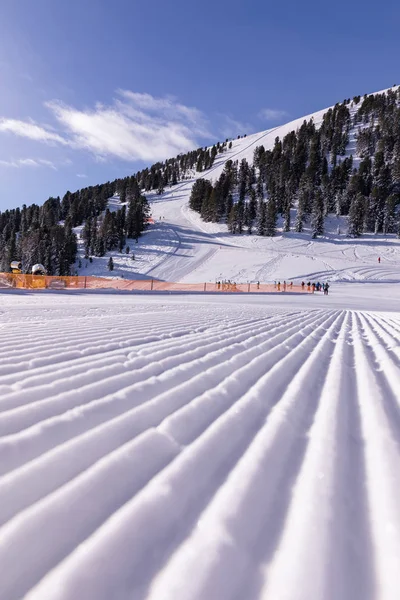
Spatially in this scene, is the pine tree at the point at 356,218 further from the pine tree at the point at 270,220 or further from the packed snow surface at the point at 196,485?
the packed snow surface at the point at 196,485

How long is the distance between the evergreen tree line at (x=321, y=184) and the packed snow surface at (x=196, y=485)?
2790 inches

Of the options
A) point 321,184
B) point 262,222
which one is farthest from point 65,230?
point 321,184

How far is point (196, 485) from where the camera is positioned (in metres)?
1.73

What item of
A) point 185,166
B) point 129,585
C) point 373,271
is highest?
point 185,166

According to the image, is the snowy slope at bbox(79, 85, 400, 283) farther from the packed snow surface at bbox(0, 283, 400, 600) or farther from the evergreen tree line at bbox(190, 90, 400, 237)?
the packed snow surface at bbox(0, 283, 400, 600)

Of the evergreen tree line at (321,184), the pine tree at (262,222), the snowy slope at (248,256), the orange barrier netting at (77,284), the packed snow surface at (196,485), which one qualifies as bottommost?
the packed snow surface at (196,485)

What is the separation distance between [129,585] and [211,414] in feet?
5.03

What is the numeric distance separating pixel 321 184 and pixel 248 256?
5135 cm

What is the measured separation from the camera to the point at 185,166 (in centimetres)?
16238

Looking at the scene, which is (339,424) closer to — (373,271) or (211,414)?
(211,414)

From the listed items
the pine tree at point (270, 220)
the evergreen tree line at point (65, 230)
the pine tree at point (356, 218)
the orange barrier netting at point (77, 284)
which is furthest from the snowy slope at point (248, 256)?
the orange barrier netting at point (77, 284)

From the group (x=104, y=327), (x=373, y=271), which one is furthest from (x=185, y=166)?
(x=104, y=327)

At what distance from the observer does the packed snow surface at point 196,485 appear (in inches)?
46.8

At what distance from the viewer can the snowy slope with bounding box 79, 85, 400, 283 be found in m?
47.8
